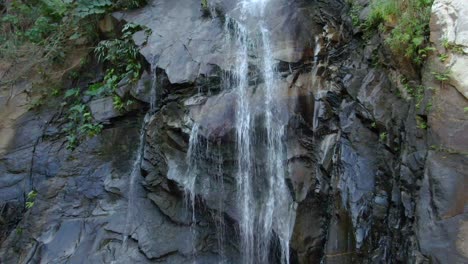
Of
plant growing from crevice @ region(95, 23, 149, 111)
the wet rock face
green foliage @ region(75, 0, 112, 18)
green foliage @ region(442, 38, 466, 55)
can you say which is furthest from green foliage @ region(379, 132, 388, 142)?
green foliage @ region(75, 0, 112, 18)

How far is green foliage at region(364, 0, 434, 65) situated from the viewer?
5.43 m

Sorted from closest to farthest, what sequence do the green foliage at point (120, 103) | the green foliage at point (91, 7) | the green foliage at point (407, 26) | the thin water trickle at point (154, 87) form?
the green foliage at point (407, 26)
the thin water trickle at point (154, 87)
the green foliage at point (120, 103)
the green foliage at point (91, 7)

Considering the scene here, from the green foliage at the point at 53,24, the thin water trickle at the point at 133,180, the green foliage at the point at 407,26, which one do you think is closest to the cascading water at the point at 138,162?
the thin water trickle at the point at 133,180

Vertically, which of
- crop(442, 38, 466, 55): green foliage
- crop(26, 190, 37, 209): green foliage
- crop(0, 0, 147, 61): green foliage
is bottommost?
crop(26, 190, 37, 209): green foliage

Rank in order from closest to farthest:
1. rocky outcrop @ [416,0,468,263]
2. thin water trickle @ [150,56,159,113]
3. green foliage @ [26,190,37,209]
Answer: rocky outcrop @ [416,0,468,263] → thin water trickle @ [150,56,159,113] → green foliage @ [26,190,37,209]

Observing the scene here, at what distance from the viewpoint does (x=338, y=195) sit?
19.4 ft

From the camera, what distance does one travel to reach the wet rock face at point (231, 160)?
4895 millimetres

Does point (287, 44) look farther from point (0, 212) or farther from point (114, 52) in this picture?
point (0, 212)

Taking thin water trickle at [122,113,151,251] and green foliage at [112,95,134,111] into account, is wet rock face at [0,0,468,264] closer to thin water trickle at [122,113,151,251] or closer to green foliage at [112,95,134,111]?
thin water trickle at [122,113,151,251]

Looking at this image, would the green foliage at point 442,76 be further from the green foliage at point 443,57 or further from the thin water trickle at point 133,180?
the thin water trickle at point 133,180

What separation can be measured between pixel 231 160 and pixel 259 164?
1.50 feet

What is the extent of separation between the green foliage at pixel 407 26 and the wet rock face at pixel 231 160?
0.22 metres

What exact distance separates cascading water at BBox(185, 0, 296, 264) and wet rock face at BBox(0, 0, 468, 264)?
0.08 metres

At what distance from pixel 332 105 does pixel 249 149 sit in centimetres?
145
